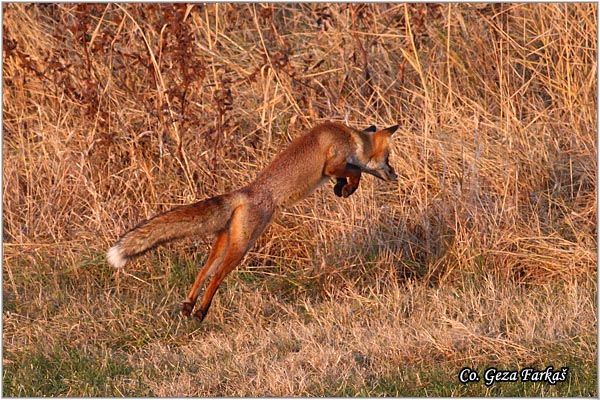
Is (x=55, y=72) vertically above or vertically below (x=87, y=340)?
above

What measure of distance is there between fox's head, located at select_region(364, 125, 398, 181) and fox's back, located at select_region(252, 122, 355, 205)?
0.32 metres

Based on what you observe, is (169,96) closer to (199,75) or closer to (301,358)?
(199,75)

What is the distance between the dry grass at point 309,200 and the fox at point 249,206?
1.32 feet

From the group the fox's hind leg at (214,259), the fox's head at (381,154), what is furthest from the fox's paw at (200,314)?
the fox's head at (381,154)

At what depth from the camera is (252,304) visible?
663 cm

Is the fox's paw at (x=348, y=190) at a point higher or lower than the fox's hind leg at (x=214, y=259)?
higher

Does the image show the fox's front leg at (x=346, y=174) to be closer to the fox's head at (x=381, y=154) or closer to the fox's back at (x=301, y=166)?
the fox's back at (x=301, y=166)

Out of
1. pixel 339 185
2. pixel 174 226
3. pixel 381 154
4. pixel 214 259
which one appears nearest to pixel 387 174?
pixel 381 154

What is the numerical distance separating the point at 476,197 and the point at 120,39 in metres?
3.61

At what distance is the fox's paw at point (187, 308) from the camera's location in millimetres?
6289

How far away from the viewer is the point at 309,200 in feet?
25.0

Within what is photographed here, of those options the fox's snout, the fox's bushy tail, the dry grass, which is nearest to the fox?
the fox's bushy tail

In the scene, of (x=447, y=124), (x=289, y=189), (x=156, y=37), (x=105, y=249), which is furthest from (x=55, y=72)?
(x=447, y=124)

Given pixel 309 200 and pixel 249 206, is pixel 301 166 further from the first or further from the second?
pixel 309 200
